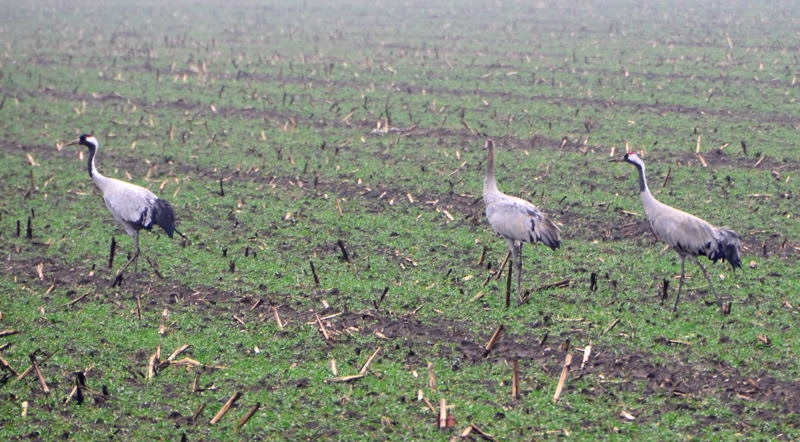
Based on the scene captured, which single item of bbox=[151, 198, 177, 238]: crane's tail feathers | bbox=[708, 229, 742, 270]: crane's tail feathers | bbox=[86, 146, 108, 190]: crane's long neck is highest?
bbox=[708, 229, 742, 270]: crane's tail feathers

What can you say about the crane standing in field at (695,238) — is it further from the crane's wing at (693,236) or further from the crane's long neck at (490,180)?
the crane's long neck at (490,180)

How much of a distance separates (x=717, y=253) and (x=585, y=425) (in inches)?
159

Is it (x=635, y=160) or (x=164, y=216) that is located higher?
(x=635, y=160)

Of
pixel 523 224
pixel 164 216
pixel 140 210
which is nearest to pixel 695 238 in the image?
pixel 523 224

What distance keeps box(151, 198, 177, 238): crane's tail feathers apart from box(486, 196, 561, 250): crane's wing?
431 cm

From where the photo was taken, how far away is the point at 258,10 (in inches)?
2024

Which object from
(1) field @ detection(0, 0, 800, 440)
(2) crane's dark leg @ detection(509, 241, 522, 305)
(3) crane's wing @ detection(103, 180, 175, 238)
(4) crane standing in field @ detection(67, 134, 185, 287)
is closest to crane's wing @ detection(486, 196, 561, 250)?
(2) crane's dark leg @ detection(509, 241, 522, 305)

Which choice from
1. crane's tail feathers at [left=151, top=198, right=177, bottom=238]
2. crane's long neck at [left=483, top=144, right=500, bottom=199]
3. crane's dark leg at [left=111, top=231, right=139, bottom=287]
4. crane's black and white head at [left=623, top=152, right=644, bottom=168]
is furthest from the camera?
crane's long neck at [left=483, top=144, right=500, bottom=199]

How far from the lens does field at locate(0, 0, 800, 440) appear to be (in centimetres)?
1036

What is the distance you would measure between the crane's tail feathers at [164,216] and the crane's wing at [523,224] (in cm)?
431

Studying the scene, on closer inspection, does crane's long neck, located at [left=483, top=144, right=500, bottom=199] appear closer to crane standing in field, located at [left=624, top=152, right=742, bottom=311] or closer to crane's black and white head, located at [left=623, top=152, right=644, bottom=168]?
crane's black and white head, located at [left=623, top=152, right=644, bottom=168]

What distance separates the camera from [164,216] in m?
14.3

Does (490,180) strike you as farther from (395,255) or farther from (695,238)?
(695,238)

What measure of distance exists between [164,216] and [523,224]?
4857 mm
